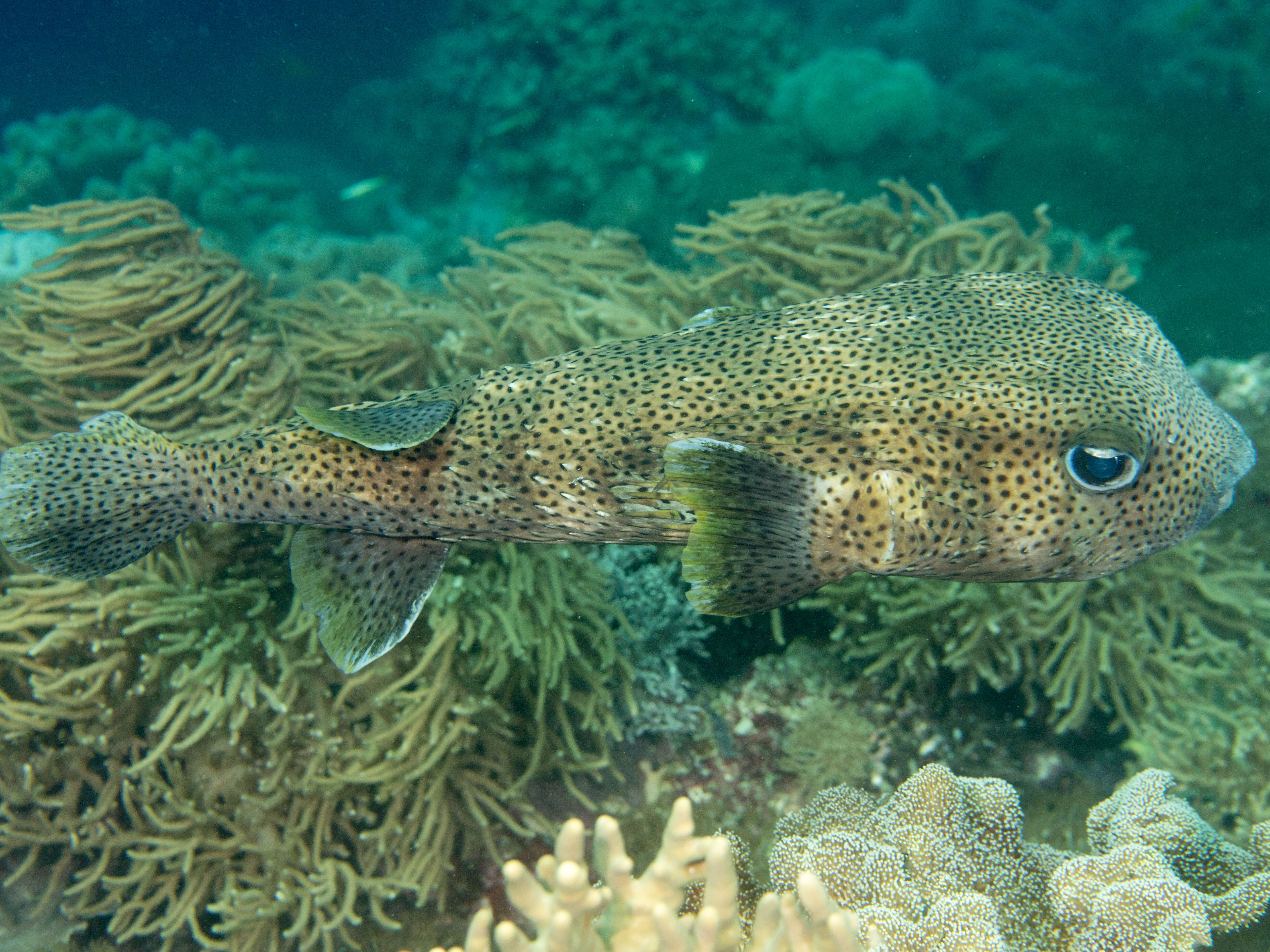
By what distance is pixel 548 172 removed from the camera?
1719 cm

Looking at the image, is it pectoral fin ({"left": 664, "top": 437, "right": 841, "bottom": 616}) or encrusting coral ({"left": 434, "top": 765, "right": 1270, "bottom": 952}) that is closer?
encrusting coral ({"left": 434, "top": 765, "right": 1270, "bottom": 952})

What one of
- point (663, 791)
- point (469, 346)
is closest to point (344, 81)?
point (469, 346)

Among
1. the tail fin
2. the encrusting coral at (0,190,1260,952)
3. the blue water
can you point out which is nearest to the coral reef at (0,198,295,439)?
the encrusting coral at (0,190,1260,952)

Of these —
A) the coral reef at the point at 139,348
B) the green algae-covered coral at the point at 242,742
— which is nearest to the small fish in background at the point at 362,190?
the coral reef at the point at 139,348

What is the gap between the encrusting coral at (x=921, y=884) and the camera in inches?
73.8

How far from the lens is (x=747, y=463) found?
2.21 meters

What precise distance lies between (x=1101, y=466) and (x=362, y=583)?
271 centimetres

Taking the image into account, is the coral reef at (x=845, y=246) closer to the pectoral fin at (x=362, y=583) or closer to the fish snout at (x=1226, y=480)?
the fish snout at (x=1226, y=480)

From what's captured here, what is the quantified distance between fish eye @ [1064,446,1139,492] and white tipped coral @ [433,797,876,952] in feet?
4.86

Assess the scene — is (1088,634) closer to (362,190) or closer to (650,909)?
(650,909)

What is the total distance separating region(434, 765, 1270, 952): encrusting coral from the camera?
1.87 metres

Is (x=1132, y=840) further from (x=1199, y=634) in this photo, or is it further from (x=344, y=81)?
(x=344, y=81)

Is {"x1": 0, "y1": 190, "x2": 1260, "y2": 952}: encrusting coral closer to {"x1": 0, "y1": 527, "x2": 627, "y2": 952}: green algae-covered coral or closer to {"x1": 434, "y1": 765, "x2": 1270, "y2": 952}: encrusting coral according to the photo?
{"x1": 0, "y1": 527, "x2": 627, "y2": 952}: green algae-covered coral

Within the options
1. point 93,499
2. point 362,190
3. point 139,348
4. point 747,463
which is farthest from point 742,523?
point 362,190
